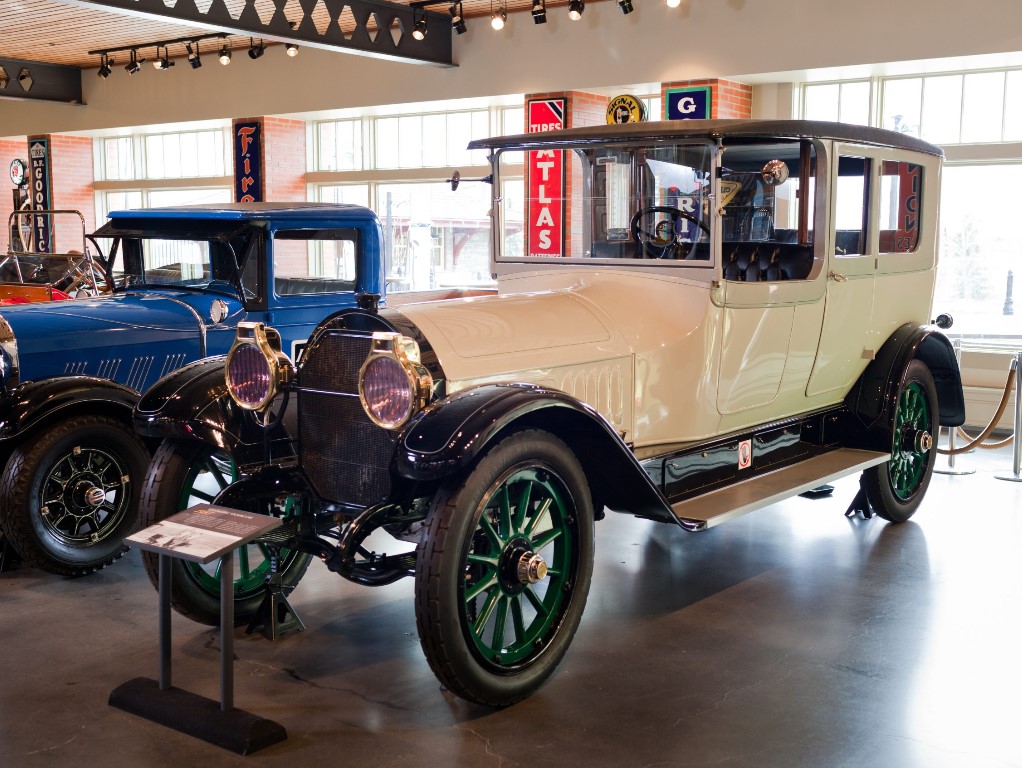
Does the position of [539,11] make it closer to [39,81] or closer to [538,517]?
[538,517]

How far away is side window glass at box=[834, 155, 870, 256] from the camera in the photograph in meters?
4.51

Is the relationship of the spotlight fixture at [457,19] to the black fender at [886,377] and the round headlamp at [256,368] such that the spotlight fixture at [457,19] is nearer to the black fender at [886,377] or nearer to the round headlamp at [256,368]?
the black fender at [886,377]

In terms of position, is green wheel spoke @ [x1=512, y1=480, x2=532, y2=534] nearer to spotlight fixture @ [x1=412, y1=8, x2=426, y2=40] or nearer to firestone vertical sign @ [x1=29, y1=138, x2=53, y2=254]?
spotlight fixture @ [x1=412, y1=8, x2=426, y2=40]

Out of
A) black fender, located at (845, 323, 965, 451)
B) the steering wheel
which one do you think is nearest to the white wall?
black fender, located at (845, 323, 965, 451)

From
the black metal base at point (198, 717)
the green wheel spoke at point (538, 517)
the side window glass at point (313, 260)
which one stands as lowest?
the black metal base at point (198, 717)

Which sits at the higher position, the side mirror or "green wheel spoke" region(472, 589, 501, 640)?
the side mirror

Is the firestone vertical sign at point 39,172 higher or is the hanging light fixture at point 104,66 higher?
the hanging light fixture at point 104,66

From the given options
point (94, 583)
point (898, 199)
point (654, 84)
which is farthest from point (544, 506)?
point (654, 84)

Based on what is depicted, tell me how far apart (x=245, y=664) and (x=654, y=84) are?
22.6ft

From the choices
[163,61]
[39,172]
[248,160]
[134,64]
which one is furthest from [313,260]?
[39,172]

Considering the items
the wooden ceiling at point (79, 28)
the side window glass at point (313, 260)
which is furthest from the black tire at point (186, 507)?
the wooden ceiling at point (79, 28)

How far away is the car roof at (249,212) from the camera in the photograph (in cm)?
522

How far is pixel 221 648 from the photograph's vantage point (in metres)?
2.91

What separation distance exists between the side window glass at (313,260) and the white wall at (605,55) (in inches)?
166
